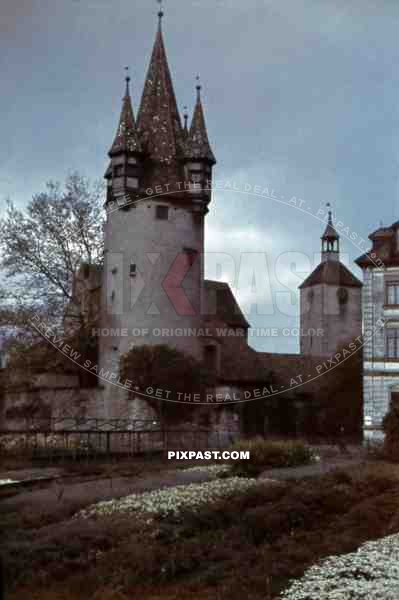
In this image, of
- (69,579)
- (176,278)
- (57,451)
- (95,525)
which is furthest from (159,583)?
(176,278)

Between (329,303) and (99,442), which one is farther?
(329,303)

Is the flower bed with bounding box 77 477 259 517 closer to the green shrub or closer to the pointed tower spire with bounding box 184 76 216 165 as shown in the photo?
the green shrub

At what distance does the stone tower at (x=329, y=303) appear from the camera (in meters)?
71.0

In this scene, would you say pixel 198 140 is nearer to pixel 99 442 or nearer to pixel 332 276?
pixel 99 442

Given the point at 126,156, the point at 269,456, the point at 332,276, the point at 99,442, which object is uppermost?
the point at 126,156

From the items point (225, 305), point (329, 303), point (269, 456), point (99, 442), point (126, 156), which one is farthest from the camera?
point (329, 303)

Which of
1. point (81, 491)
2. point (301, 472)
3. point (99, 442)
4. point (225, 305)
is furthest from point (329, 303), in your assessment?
point (81, 491)

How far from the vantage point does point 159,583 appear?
11.0 m

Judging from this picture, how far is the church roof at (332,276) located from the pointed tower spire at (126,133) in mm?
36272

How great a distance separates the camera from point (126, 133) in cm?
4000

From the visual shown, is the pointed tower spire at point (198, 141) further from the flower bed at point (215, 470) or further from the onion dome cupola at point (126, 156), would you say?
the flower bed at point (215, 470)

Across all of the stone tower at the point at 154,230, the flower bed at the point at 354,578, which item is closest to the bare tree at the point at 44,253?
the stone tower at the point at 154,230

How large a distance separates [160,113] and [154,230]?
5.45 metres

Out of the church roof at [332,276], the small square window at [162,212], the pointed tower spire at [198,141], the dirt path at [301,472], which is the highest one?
the pointed tower spire at [198,141]
